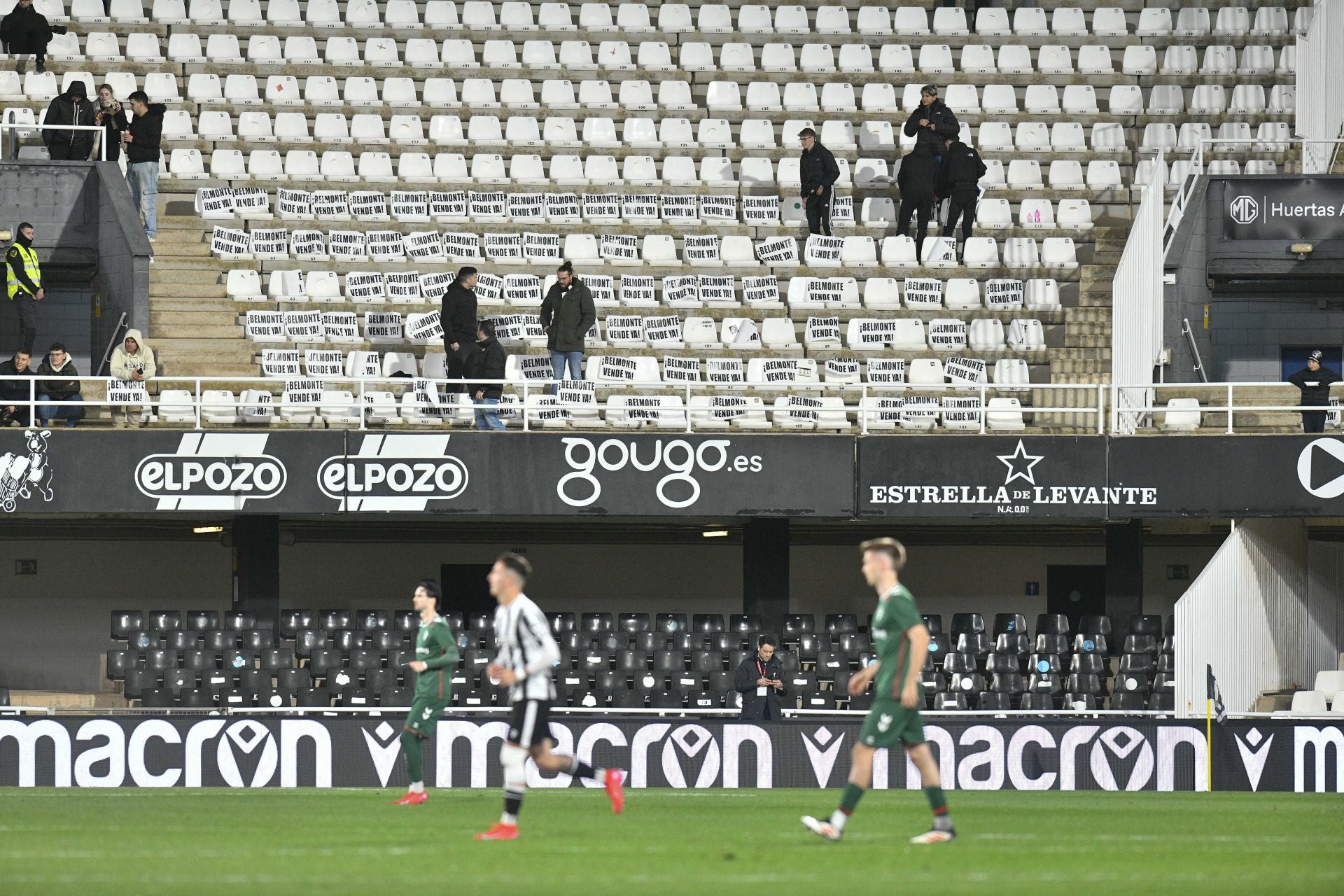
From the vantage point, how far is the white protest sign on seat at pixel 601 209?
25766mm

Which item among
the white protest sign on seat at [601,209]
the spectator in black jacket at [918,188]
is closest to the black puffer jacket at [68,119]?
the white protest sign on seat at [601,209]

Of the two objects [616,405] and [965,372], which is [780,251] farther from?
[616,405]

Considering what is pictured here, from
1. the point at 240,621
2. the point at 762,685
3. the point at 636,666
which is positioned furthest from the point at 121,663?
the point at 762,685

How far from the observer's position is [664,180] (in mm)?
26703

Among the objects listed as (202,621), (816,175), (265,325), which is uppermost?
(816,175)

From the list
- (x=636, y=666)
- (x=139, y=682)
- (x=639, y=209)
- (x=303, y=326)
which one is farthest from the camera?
(x=639, y=209)

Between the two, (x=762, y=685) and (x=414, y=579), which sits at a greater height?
(x=414, y=579)

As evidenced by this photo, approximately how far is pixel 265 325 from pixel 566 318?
15.6ft

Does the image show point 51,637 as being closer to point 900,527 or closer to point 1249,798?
point 900,527

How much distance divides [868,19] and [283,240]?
10708 mm

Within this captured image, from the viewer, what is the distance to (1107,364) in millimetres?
24328

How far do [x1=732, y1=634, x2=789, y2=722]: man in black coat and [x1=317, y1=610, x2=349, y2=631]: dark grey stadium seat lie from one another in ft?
19.3

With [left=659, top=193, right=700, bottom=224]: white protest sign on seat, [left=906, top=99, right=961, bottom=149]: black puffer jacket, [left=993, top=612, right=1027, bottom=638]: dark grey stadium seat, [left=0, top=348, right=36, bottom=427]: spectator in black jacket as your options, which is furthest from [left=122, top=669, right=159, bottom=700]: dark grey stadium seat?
[left=906, top=99, right=961, bottom=149]: black puffer jacket

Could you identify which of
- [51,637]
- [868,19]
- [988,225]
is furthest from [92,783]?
[868,19]
